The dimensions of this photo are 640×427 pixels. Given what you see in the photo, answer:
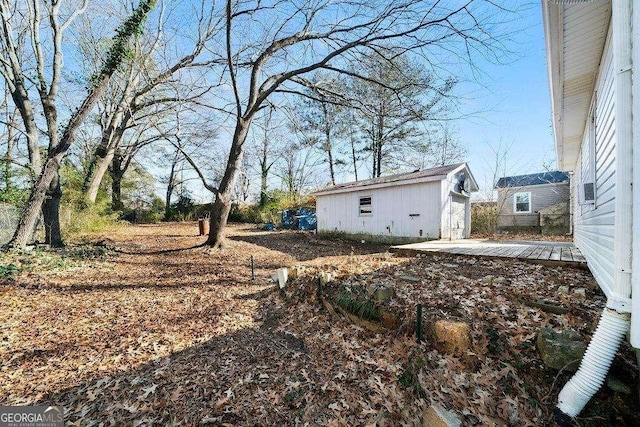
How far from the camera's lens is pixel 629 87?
161 cm

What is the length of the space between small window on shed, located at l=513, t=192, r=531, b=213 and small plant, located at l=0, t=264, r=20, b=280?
781 inches

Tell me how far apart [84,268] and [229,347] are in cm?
474

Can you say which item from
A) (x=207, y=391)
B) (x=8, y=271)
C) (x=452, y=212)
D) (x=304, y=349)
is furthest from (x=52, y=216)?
(x=452, y=212)

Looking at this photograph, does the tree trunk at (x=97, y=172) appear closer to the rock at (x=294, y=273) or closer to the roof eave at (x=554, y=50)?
the rock at (x=294, y=273)

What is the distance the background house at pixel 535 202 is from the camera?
1335 cm

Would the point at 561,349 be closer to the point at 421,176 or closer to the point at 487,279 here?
the point at 487,279

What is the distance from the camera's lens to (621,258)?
169 centimetres

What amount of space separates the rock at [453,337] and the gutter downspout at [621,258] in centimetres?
73

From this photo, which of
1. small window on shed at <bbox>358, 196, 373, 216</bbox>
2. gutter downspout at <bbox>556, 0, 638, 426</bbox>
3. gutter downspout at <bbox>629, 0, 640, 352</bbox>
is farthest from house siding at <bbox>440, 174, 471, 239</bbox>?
gutter downspout at <bbox>629, 0, 640, 352</bbox>

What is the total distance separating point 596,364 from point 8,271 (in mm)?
7879

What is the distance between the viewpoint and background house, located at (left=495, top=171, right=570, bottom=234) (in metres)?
13.4

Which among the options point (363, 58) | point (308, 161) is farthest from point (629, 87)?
point (308, 161)

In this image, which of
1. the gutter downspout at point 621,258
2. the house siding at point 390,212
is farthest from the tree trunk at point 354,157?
the gutter downspout at point 621,258

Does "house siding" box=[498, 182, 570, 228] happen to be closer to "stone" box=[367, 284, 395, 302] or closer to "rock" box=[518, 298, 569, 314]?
"rock" box=[518, 298, 569, 314]
